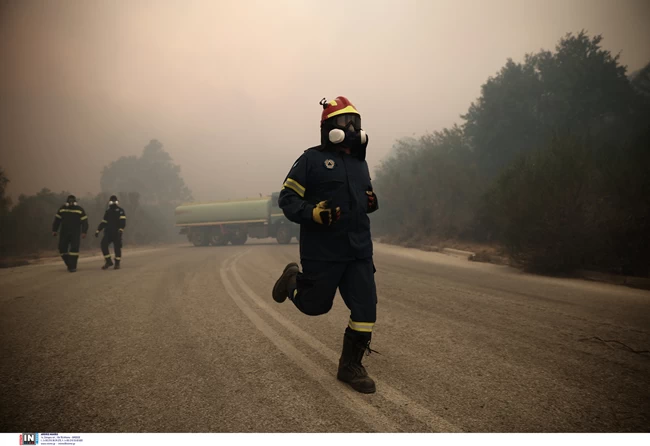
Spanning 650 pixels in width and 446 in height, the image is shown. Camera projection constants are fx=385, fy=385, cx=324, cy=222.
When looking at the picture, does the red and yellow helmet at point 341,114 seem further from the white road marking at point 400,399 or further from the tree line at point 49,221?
the tree line at point 49,221

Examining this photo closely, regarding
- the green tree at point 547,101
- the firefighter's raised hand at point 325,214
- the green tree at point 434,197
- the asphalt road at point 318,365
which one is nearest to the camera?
the asphalt road at point 318,365

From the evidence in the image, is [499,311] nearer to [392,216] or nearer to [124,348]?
[124,348]

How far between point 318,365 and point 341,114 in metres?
2.13

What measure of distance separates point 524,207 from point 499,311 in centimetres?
521

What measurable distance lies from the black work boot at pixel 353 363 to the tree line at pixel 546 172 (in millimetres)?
7747

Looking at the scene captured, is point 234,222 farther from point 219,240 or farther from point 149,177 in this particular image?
point 149,177

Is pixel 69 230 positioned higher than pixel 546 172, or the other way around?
pixel 546 172

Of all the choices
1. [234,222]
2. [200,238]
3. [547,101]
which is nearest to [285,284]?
[234,222]

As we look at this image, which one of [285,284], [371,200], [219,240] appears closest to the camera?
[371,200]

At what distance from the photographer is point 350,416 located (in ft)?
8.00

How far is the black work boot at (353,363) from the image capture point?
9.42 feet

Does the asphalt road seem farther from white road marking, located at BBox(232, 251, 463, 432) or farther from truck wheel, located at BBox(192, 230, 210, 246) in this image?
truck wheel, located at BBox(192, 230, 210, 246)

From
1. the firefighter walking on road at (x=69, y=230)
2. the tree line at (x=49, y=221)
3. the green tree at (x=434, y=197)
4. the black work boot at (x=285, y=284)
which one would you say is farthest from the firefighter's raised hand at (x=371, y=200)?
the tree line at (x=49, y=221)

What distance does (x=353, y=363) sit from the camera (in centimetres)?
296
